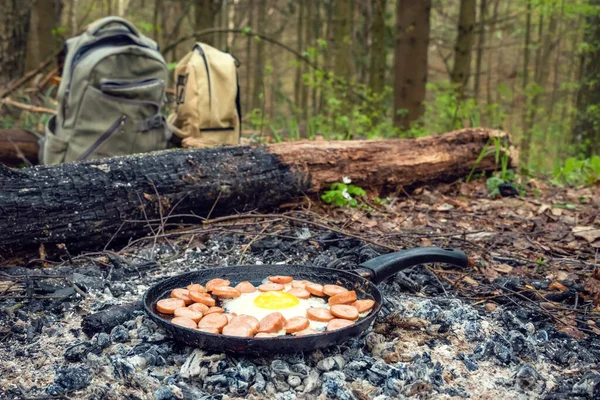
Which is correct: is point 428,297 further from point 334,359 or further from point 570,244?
point 570,244

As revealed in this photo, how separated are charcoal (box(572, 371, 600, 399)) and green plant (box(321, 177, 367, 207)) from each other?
2.39 m

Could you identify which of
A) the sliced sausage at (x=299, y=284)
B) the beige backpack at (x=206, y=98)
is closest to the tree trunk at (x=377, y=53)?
the beige backpack at (x=206, y=98)

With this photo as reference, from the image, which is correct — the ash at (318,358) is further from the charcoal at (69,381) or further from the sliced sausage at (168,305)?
the sliced sausage at (168,305)

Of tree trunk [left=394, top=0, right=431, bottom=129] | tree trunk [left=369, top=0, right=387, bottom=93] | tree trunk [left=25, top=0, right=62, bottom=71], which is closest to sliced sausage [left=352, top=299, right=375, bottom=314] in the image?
tree trunk [left=394, top=0, right=431, bottom=129]

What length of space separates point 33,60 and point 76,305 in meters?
8.00

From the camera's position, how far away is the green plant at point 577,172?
17.6ft

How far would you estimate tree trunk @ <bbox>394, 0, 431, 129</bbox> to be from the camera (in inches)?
308

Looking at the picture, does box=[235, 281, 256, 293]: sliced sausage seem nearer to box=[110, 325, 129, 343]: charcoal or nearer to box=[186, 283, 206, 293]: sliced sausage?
box=[186, 283, 206, 293]: sliced sausage

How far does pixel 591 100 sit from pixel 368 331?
25.7 feet

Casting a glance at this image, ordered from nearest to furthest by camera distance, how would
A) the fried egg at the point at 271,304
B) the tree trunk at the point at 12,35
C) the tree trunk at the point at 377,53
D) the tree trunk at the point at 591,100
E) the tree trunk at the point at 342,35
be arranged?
the fried egg at the point at 271,304 < the tree trunk at the point at 12,35 < the tree trunk at the point at 591,100 < the tree trunk at the point at 342,35 < the tree trunk at the point at 377,53

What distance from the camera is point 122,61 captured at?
4.58 meters

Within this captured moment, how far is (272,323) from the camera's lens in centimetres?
189

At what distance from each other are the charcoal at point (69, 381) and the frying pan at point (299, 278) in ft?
0.94

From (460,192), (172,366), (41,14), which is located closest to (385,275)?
(172,366)
